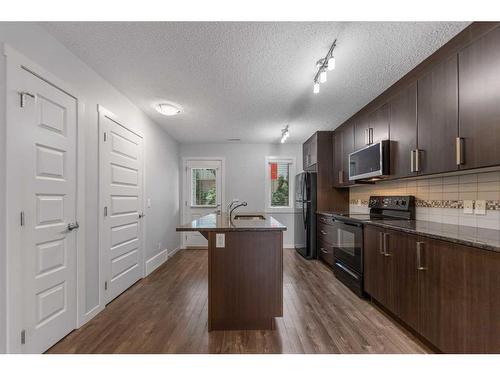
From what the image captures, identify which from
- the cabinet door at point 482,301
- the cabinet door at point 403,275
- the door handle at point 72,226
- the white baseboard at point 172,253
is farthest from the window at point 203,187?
the cabinet door at point 482,301

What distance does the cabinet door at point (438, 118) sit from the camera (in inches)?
75.0

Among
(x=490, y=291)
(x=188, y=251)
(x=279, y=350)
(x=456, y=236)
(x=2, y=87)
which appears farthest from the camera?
(x=188, y=251)

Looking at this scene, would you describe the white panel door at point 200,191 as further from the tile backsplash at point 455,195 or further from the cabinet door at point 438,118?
the cabinet door at point 438,118

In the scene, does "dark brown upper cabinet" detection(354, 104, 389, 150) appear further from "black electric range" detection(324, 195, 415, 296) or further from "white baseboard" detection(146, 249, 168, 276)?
"white baseboard" detection(146, 249, 168, 276)

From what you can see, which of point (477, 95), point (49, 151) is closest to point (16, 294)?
point (49, 151)

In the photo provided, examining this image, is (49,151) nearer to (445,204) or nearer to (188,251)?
(445,204)

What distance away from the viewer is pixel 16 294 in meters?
1.59

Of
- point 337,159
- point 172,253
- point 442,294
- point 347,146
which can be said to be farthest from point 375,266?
point 172,253

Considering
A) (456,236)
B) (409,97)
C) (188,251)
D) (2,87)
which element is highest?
(409,97)

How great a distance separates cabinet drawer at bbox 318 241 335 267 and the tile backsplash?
1.25 m

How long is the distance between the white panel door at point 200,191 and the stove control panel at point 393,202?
3278mm

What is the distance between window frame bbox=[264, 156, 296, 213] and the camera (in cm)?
573

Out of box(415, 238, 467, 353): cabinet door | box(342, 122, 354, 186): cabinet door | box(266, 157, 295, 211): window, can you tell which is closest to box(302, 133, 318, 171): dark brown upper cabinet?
box(266, 157, 295, 211): window

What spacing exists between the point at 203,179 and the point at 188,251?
164 cm
